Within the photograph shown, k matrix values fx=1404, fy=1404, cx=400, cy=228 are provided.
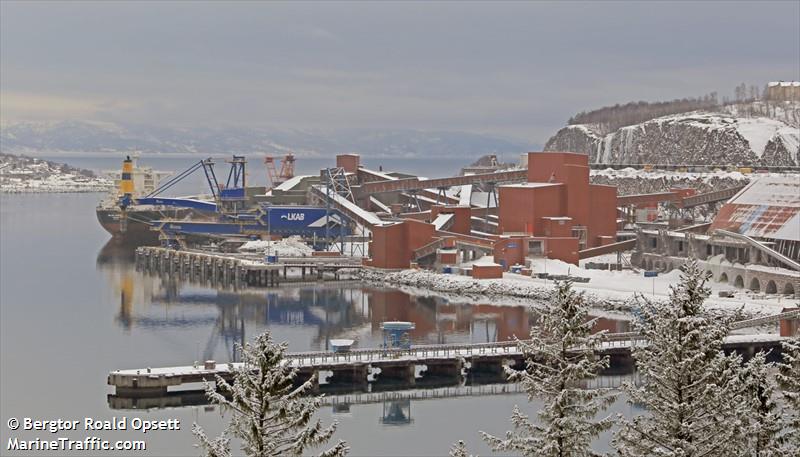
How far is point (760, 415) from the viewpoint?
11.5 metres

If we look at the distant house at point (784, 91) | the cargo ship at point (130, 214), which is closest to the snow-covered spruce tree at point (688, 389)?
the cargo ship at point (130, 214)

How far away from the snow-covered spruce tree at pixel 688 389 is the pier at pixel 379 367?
16.5 meters

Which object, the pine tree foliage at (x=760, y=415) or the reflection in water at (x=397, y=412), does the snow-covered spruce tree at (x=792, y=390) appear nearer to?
the pine tree foliage at (x=760, y=415)

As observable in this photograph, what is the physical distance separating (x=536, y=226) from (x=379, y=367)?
68.7 ft

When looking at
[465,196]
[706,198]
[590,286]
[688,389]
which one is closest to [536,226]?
[590,286]

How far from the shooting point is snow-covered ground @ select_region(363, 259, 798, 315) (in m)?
38.8

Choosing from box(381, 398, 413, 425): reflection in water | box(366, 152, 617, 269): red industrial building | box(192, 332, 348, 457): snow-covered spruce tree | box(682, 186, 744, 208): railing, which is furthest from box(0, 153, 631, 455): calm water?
box(682, 186, 744, 208): railing

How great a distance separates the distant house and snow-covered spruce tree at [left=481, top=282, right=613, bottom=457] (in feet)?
259

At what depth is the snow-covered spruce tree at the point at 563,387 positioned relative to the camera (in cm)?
1075

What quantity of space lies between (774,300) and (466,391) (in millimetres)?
14142

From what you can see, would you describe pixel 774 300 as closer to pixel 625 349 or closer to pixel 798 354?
pixel 625 349

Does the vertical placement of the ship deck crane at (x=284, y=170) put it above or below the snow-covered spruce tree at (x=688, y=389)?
above

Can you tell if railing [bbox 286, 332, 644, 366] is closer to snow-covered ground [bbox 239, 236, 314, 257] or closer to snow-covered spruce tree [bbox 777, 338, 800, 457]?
snow-covered spruce tree [bbox 777, 338, 800, 457]

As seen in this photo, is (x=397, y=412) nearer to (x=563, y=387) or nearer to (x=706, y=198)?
(x=563, y=387)
